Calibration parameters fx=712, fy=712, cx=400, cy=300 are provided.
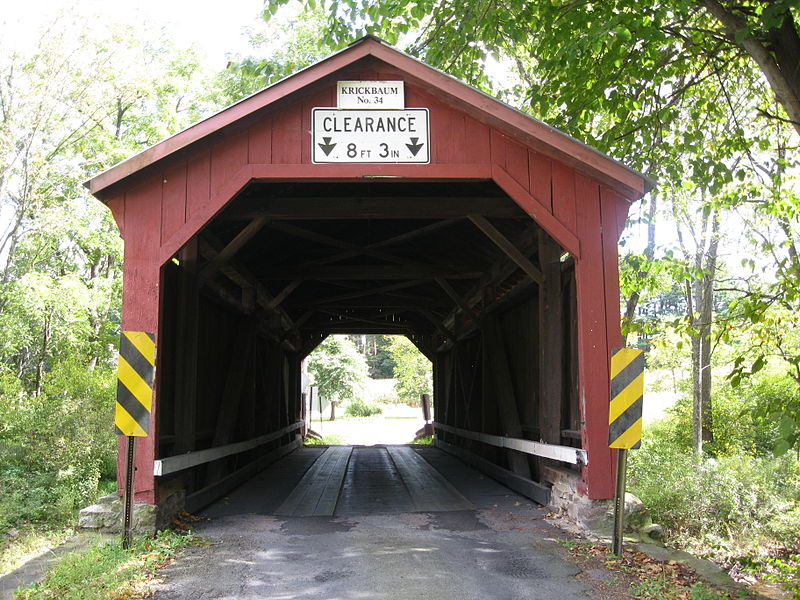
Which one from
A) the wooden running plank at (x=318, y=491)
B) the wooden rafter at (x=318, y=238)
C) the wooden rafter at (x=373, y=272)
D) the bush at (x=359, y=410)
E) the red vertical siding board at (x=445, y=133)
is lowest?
the bush at (x=359, y=410)

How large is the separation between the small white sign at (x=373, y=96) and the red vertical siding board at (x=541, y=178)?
132 cm

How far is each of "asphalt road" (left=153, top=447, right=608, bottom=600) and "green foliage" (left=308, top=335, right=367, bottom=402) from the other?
33.1 meters

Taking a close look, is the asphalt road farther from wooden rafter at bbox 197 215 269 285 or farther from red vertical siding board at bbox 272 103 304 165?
red vertical siding board at bbox 272 103 304 165

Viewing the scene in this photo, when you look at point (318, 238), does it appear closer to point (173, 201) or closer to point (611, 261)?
point (173, 201)

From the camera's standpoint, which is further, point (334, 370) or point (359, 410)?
point (359, 410)

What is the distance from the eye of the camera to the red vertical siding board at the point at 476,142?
21.7ft

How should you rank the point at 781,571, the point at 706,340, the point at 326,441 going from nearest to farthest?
the point at 781,571 → the point at 706,340 → the point at 326,441

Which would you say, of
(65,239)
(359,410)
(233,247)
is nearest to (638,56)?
(233,247)

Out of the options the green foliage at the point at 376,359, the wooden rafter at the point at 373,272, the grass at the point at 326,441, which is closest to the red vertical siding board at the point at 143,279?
the wooden rafter at the point at 373,272

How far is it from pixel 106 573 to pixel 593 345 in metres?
4.30

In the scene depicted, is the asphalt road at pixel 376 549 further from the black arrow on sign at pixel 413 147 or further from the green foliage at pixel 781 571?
the black arrow on sign at pixel 413 147

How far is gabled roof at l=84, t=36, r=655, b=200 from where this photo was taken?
6277 mm

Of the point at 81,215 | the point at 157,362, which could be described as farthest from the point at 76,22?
the point at 157,362

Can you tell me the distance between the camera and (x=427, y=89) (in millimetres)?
6555
